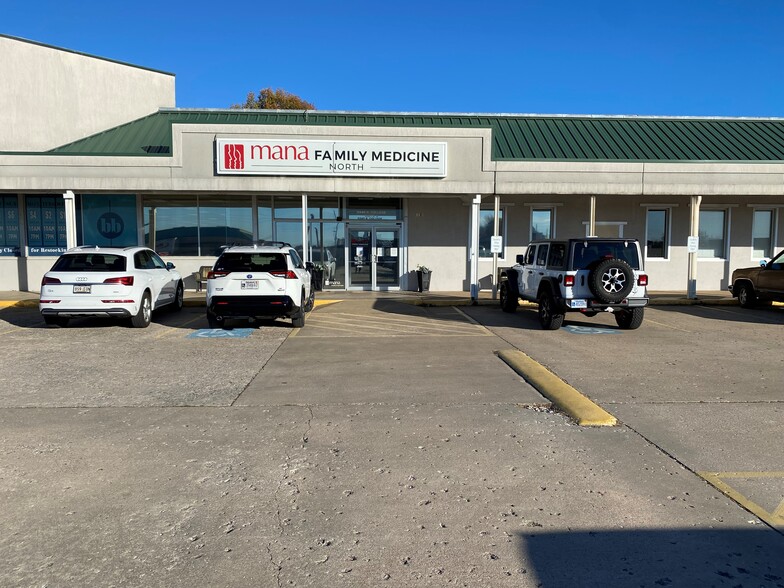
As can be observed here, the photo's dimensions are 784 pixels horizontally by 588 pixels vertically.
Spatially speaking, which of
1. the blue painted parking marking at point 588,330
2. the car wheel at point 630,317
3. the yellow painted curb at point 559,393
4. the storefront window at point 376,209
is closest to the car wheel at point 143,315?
the yellow painted curb at point 559,393

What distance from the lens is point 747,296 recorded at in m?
15.2

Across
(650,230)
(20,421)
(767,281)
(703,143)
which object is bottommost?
(20,421)

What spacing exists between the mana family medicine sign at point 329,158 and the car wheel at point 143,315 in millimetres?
5453

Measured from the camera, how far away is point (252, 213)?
63.4ft

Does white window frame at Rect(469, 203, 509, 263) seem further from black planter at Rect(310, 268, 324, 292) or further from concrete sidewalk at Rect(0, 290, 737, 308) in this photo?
black planter at Rect(310, 268, 324, 292)

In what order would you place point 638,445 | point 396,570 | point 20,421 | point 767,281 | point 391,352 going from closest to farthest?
point 396,570
point 638,445
point 20,421
point 391,352
point 767,281

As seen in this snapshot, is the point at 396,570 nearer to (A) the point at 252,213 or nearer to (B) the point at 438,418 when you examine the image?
(B) the point at 438,418

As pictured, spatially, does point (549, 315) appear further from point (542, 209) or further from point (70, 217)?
point (70, 217)

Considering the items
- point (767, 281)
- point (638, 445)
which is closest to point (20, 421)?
point (638, 445)

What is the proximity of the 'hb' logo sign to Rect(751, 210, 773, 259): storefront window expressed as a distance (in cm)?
1737

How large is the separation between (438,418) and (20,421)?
4115 millimetres

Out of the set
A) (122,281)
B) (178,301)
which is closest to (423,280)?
(178,301)

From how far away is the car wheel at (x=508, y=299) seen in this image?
47.0ft

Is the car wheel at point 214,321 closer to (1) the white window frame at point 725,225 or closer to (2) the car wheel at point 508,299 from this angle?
(2) the car wheel at point 508,299
